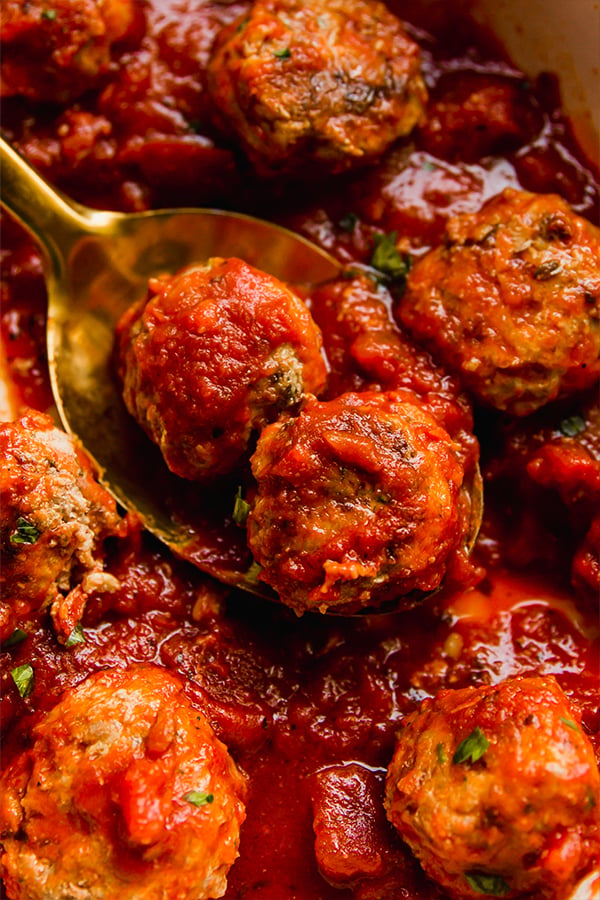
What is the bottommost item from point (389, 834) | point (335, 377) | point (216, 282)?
point (389, 834)

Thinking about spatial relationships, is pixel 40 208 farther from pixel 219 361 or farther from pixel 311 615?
pixel 311 615

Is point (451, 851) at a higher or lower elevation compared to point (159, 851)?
higher

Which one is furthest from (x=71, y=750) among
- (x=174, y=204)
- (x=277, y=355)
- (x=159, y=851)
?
(x=174, y=204)

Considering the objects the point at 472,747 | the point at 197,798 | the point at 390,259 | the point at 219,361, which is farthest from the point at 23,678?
the point at 390,259

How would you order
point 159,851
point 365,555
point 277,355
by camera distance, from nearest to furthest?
point 159,851, point 365,555, point 277,355

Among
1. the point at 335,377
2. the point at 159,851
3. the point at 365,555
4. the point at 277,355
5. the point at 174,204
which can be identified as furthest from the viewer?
the point at 174,204

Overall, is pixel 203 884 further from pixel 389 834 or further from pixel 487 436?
pixel 487 436

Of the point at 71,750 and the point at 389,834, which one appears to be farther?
the point at 389,834

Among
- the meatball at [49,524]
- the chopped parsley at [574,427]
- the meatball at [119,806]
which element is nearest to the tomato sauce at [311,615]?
the meatball at [49,524]
